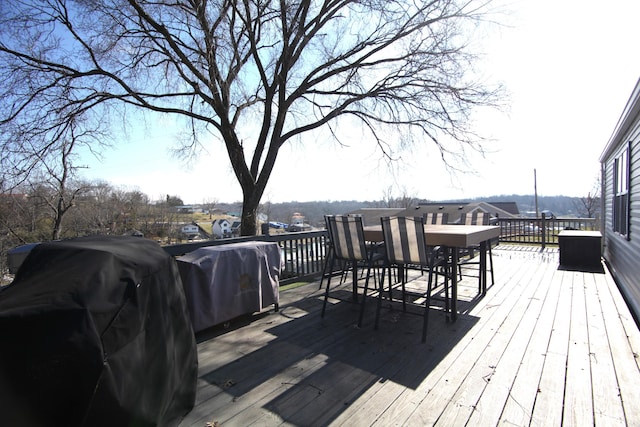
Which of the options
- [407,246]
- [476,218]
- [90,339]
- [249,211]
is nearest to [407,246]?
[407,246]

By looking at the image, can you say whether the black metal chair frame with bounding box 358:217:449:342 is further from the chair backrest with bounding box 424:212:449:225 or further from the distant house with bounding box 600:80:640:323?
the chair backrest with bounding box 424:212:449:225

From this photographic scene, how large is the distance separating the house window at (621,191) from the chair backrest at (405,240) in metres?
3.36

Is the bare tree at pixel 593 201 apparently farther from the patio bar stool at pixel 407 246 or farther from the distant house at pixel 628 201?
the patio bar stool at pixel 407 246

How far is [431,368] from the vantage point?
91.0 inches

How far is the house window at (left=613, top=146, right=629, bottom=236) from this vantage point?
14.3ft

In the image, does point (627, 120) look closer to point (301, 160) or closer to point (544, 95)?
point (544, 95)

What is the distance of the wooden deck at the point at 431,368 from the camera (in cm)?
181

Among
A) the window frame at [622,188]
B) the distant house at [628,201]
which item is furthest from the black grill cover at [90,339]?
the window frame at [622,188]

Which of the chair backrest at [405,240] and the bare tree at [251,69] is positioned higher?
the bare tree at [251,69]

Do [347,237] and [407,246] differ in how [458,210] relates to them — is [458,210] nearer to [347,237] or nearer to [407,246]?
[347,237]

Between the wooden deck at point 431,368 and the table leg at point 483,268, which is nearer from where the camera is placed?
the wooden deck at point 431,368

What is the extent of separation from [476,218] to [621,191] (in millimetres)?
2081

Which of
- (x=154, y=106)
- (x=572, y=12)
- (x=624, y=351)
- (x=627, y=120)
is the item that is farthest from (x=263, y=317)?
(x=154, y=106)

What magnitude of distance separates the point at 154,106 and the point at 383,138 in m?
6.00
